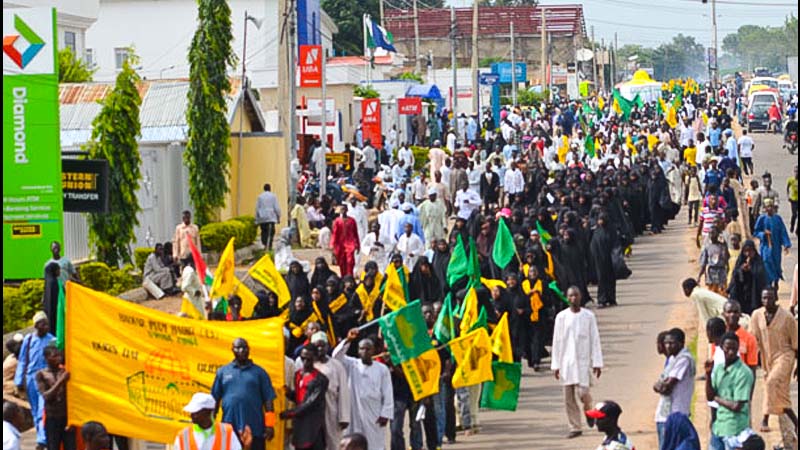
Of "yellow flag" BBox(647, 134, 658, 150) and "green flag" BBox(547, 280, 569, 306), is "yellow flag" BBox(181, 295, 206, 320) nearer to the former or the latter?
"green flag" BBox(547, 280, 569, 306)

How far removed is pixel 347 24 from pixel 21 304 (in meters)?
73.4

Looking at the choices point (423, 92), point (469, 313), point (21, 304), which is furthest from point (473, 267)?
point (423, 92)

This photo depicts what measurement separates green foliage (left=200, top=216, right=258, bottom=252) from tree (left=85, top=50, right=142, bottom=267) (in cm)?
350

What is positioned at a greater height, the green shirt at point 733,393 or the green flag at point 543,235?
the green flag at point 543,235

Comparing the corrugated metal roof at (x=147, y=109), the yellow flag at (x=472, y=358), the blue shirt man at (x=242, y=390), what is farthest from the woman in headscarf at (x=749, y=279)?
the corrugated metal roof at (x=147, y=109)

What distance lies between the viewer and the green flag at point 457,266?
20.6 meters

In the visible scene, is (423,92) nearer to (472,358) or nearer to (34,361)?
(472,358)

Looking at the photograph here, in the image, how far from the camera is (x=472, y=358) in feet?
50.8

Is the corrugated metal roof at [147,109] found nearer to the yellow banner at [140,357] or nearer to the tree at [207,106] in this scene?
the tree at [207,106]

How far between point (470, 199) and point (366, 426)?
16.3 meters

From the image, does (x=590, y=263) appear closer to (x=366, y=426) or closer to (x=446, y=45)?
(x=366, y=426)

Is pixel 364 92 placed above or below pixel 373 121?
above

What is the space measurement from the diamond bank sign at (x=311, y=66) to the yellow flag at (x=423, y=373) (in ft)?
73.1

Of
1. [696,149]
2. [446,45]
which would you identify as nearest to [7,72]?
[696,149]
